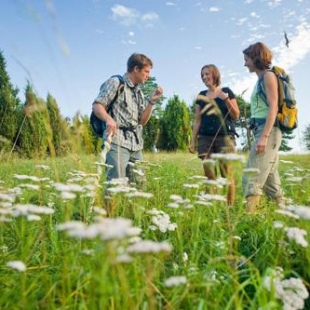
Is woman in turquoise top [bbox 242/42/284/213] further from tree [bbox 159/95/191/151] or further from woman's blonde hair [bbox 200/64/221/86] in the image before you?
tree [bbox 159/95/191/151]

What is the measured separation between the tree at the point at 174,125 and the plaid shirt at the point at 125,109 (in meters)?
26.5

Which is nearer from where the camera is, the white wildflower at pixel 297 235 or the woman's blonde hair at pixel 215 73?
the white wildflower at pixel 297 235

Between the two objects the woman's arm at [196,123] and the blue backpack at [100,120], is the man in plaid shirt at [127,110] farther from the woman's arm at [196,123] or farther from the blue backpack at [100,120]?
the woman's arm at [196,123]

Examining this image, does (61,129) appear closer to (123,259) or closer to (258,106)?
(123,259)

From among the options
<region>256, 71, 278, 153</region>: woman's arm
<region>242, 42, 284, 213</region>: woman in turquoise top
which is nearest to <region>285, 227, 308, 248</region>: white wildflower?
<region>242, 42, 284, 213</region>: woman in turquoise top

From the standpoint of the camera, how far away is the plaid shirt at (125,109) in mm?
4301

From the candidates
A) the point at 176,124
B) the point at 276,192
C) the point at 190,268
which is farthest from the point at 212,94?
the point at 176,124

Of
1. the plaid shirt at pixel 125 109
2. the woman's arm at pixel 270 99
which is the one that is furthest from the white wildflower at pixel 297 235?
the plaid shirt at pixel 125 109

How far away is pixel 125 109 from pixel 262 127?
1.57 metres

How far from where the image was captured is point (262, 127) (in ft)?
13.7

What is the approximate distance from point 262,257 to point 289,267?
0.66 feet

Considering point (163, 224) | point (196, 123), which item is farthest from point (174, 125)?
point (163, 224)

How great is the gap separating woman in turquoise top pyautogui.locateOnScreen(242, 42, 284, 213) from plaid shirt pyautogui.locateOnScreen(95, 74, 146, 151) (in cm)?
134

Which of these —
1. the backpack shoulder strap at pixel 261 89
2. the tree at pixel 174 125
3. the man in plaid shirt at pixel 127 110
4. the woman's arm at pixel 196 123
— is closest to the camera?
the backpack shoulder strap at pixel 261 89
